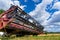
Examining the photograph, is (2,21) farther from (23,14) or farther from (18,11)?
(23,14)

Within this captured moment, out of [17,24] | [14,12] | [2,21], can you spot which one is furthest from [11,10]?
[2,21]

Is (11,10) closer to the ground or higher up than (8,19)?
higher up

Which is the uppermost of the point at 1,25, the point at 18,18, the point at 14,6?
the point at 14,6

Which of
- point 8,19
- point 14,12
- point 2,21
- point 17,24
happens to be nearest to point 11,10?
point 14,12

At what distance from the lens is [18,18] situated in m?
17.0

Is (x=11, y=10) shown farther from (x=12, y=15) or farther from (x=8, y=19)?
(x=8, y=19)

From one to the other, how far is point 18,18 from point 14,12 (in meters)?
0.79

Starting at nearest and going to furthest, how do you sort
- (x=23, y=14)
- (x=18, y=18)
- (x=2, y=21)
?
(x=2, y=21)
(x=18, y=18)
(x=23, y=14)

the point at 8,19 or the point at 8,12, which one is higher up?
the point at 8,12

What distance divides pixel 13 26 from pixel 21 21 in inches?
87.9

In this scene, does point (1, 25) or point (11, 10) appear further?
point (11, 10)

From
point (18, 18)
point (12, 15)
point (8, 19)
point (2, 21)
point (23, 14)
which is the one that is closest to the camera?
point (2, 21)

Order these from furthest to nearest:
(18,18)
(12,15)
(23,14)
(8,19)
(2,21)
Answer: (23,14)
(18,18)
(12,15)
(8,19)
(2,21)

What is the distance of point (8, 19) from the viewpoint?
14117mm
